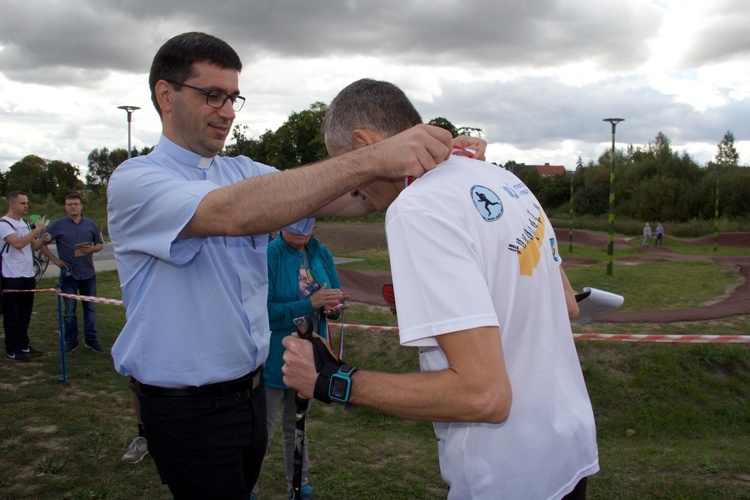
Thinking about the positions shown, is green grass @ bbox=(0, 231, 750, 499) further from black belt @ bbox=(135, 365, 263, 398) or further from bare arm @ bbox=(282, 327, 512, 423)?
bare arm @ bbox=(282, 327, 512, 423)

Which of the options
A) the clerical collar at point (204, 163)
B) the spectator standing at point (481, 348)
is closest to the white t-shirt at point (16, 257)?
the clerical collar at point (204, 163)

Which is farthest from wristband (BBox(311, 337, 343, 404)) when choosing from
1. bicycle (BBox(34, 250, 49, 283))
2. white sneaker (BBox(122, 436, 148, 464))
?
bicycle (BBox(34, 250, 49, 283))

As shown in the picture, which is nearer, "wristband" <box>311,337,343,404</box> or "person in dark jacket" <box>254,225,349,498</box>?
"wristband" <box>311,337,343,404</box>

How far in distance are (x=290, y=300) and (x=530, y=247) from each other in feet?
11.1

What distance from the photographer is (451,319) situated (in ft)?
4.59

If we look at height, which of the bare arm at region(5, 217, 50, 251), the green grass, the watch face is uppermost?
the bare arm at region(5, 217, 50, 251)

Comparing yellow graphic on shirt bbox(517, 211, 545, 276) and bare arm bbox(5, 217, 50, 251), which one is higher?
yellow graphic on shirt bbox(517, 211, 545, 276)

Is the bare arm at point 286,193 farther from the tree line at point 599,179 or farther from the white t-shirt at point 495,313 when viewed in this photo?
the tree line at point 599,179

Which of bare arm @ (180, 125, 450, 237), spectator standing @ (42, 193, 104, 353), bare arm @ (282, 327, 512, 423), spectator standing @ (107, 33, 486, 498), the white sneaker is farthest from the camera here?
spectator standing @ (42, 193, 104, 353)

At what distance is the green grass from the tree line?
36.3 metres

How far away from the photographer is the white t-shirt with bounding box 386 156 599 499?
1439mm

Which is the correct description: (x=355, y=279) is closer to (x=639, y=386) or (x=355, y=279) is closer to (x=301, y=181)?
(x=639, y=386)

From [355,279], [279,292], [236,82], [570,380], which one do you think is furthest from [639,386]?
[355,279]

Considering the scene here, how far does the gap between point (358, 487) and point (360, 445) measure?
953mm
